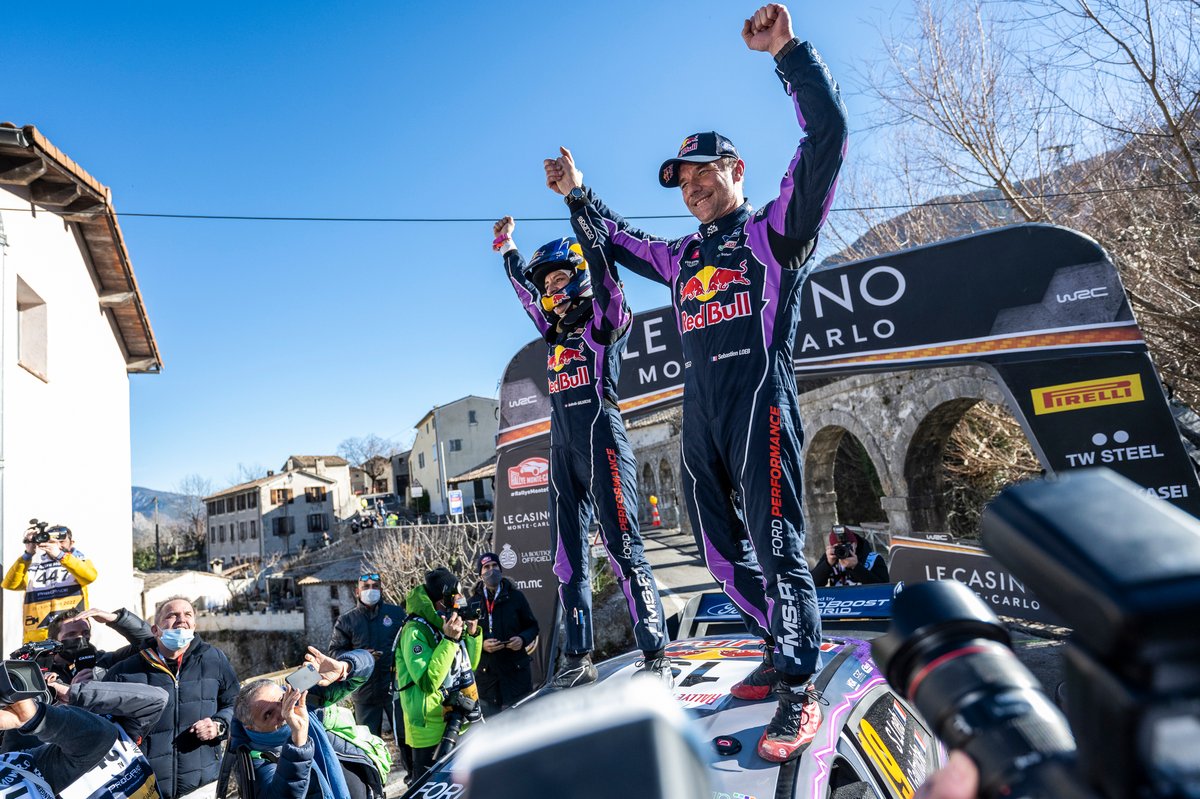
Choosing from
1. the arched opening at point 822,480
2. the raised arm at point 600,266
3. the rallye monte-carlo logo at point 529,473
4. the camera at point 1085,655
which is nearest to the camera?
the camera at point 1085,655

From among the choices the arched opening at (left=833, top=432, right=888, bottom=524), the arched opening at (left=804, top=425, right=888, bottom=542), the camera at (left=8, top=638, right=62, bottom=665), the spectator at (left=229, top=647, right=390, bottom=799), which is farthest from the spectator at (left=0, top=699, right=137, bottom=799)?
the arched opening at (left=833, top=432, right=888, bottom=524)

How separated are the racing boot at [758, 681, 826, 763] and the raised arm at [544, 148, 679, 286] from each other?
1869mm

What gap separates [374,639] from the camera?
598 cm

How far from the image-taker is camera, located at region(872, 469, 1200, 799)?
527 millimetres

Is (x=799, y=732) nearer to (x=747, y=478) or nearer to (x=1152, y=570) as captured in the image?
(x=747, y=478)

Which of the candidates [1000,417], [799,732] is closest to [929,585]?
[799,732]

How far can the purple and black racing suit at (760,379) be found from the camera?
8.89ft

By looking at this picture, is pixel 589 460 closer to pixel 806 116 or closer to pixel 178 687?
pixel 806 116

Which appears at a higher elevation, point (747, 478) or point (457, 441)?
point (457, 441)

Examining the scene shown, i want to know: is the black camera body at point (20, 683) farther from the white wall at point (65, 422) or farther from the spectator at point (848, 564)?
the white wall at point (65, 422)

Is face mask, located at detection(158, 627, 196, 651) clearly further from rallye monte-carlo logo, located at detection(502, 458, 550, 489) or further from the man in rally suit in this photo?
rallye monte-carlo logo, located at detection(502, 458, 550, 489)

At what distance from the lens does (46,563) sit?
6832 millimetres

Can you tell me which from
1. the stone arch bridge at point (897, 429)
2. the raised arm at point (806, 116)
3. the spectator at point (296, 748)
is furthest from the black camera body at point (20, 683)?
the stone arch bridge at point (897, 429)

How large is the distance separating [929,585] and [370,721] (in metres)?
6.12
